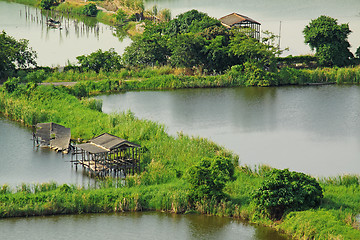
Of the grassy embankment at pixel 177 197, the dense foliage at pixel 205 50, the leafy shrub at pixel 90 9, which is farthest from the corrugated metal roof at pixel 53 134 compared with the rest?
the leafy shrub at pixel 90 9

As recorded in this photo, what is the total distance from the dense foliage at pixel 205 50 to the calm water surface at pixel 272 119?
424cm

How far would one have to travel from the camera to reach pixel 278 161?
28.9m

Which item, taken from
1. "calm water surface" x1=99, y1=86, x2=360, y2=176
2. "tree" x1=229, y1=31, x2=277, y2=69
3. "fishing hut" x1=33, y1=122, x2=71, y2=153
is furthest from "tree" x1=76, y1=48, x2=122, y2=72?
"fishing hut" x1=33, y1=122, x2=71, y2=153

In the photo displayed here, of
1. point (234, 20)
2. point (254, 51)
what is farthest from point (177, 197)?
point (234, 20)

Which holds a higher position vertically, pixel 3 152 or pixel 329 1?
pixel 329 1

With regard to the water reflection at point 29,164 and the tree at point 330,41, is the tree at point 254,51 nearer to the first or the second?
the tree at point 330,41

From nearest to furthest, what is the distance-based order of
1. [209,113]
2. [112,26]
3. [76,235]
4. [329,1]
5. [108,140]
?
[76,235] < [108,140] < [209,113] < [112,26] < [329,1]

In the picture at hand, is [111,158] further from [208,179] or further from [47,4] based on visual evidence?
[47,4]

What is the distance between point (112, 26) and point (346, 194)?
66.0 meters

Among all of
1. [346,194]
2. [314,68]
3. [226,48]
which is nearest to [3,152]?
[346,194]

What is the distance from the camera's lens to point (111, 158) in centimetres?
2800

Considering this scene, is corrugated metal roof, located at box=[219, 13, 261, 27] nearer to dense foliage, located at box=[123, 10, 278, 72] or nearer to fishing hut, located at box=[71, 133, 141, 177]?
dense foliage, located at box=[123, 10, 278, 72]

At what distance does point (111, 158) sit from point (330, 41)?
33.2 metres

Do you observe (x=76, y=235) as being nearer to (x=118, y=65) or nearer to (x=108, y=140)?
(x=108, y=140)
